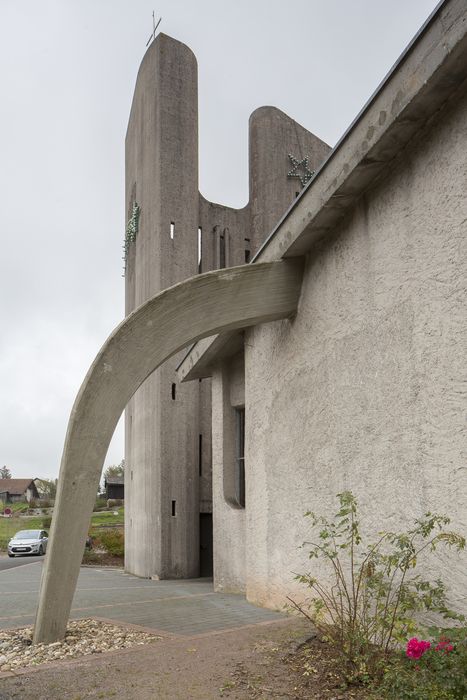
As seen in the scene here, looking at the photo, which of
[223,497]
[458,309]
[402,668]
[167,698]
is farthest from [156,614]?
[458,309]

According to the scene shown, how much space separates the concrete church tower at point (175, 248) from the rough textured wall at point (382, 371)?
6884 mm

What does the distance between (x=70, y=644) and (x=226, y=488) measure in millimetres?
4931

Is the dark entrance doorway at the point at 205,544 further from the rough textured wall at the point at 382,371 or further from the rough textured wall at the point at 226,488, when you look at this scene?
the rough textured wall at the point at 382,371

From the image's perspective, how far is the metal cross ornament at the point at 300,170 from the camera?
62.7 ft

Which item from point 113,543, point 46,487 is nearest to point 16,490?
point 46,487

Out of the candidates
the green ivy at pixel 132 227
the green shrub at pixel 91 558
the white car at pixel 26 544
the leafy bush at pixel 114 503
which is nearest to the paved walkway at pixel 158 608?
the green ivy at pixel 132 227

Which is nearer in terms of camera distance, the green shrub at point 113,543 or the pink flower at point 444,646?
the pink flower at point 444,646

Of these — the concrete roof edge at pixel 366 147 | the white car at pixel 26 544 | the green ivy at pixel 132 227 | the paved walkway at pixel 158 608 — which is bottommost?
the white car at pixel 26 544

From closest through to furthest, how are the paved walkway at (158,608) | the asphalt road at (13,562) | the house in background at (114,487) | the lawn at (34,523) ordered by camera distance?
the paved walkway at (158,608), the asphalt road at (13,562), the lawn at (34,523), the house in background at (114,487)

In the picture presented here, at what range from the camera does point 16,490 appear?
86875 millimetres

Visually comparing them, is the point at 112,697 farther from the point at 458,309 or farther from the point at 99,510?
the point at 99,510

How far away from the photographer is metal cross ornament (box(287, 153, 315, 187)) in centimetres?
1912

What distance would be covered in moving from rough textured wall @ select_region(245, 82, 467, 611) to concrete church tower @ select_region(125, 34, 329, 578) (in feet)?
22.6

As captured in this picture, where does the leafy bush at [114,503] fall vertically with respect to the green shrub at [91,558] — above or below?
above
